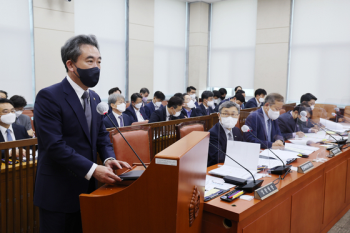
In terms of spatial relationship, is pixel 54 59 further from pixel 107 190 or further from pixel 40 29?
pixel 107 190

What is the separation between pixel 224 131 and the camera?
221 cm

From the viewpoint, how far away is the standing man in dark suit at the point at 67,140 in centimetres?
130

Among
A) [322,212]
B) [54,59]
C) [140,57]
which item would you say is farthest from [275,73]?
[322,212]

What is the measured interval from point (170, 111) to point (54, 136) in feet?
10.1

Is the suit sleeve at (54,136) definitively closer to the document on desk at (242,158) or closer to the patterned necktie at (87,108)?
the patterned necktie at (87,108)

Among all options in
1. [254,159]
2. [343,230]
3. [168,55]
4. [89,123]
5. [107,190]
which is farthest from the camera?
[168,55]

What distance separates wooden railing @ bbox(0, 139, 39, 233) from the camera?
2.08 meters

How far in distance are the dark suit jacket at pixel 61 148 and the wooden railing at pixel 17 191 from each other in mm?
866

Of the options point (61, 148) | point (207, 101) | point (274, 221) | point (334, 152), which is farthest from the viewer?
point (207, 101)

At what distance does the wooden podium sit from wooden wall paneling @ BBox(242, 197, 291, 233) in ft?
1.91

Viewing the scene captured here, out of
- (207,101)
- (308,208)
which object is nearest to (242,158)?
(308,208)

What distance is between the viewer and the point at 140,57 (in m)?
8.14

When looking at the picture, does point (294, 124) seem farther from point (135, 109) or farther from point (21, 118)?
point (21, 118)

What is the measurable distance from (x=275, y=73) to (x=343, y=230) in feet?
20.6
